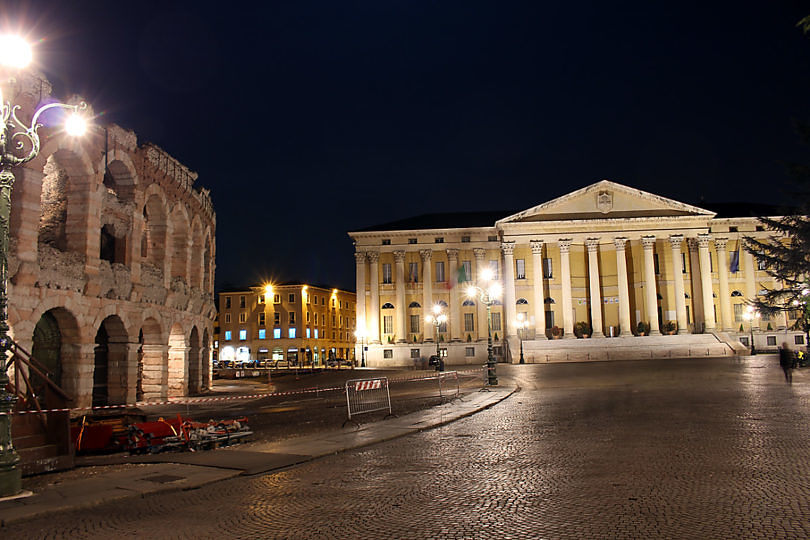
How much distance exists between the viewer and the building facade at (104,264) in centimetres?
1975

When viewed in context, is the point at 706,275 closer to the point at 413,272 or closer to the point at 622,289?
the point at 622,289

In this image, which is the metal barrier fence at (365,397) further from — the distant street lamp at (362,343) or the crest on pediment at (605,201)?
the crest on pediment at (605,201)

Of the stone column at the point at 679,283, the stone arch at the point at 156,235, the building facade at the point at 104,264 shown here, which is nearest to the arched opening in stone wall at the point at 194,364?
the building facade at the point at 104,264

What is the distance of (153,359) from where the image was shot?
2886cm

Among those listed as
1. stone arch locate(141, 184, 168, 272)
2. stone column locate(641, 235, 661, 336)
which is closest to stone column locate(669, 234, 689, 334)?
stone column locate(641, 235, 661, 336)

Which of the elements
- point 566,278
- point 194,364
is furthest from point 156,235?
point 566,278

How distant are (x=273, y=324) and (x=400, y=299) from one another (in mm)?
29196

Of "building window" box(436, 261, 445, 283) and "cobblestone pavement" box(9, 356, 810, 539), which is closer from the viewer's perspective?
"cobblestone pavement" box(9, 356, 810, 539)

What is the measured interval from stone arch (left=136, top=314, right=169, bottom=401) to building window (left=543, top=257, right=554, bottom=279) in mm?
50816

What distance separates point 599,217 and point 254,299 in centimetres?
5230

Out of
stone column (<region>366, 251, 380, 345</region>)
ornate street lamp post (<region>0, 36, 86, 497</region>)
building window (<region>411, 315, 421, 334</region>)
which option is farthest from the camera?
building window (<region>411, 315, 421, 334</region>)

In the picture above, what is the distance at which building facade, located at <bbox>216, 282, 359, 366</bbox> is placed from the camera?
94875 mm

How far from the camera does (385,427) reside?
17.5 meters

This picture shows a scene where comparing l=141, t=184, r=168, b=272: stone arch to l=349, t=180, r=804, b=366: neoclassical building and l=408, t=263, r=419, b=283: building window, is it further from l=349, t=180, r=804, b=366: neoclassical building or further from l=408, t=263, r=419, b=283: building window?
l=408, t=263, r=419, b=283: building window
